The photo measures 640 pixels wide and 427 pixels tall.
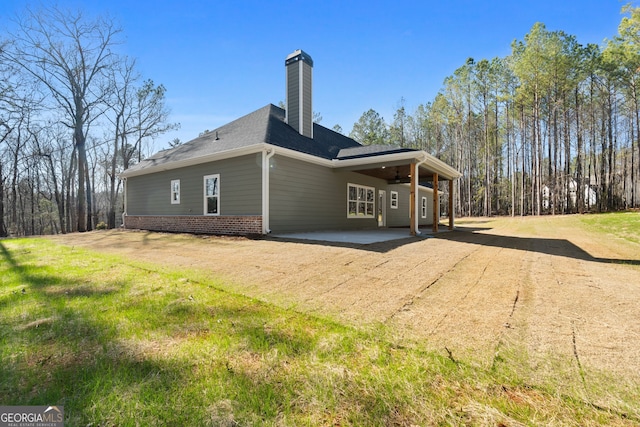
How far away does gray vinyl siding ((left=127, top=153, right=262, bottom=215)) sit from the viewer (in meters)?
8.59

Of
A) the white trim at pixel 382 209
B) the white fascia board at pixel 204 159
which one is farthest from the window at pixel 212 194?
the white trim at pixel 382 209

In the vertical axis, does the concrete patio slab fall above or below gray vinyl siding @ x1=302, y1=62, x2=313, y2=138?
below

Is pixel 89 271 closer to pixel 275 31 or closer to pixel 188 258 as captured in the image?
pixel 188 258

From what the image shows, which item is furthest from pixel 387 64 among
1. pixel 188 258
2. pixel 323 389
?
pixel 323 389

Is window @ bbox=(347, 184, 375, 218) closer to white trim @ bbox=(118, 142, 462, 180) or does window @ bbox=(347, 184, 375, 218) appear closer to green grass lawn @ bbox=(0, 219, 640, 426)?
white trim @ bbox=(118, 142, 462, 180)

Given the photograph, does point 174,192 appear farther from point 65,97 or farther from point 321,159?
point 65,97

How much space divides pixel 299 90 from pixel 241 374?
11297 mm

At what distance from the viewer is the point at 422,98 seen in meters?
28.5

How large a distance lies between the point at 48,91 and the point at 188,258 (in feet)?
60.8

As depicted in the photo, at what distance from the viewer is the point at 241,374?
62.1 inches

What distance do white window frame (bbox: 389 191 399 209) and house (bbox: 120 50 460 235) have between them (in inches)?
48.3

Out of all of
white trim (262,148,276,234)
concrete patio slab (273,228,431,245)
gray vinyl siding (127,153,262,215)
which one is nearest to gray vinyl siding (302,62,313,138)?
white trim (262,148,276,234)

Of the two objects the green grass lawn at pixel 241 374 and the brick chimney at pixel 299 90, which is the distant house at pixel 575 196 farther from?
the green grass lawn at pixel 241 374

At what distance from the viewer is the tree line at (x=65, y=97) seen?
46.4 feet
